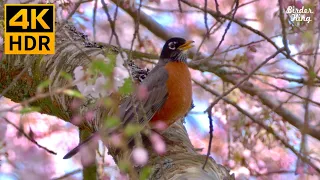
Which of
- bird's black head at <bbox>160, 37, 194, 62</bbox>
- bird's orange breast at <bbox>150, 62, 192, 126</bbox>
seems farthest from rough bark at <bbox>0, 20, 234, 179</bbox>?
bird's black head at <bbox>160, 37, 194, 62</bbox>

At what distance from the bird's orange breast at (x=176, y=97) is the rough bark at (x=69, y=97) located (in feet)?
0.22

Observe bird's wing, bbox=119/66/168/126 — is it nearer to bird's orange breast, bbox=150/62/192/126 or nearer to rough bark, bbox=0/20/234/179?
bird's orange breast, bbox=150/62/192/126

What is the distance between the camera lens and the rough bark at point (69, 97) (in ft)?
6.91

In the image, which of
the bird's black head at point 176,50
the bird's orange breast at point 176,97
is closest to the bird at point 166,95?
the bird's orange breast at point 176,97

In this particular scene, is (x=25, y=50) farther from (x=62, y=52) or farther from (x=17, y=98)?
(x=17, y=98)

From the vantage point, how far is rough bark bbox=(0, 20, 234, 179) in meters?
2.11

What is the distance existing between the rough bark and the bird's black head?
1.96 ft

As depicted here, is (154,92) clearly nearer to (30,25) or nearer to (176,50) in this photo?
(176,50)

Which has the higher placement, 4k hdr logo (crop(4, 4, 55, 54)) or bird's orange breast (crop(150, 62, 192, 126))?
4k hdr logo (crop(4, 4, 55, 54))

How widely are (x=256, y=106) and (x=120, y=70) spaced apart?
2913 millimetres

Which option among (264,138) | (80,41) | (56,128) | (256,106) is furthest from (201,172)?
(56,128)

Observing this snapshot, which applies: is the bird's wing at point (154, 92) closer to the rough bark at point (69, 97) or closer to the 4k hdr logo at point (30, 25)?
the rough bark at point (69, 97)

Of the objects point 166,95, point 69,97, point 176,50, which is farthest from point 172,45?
point 69,97

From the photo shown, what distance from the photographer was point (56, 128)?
4793mm
